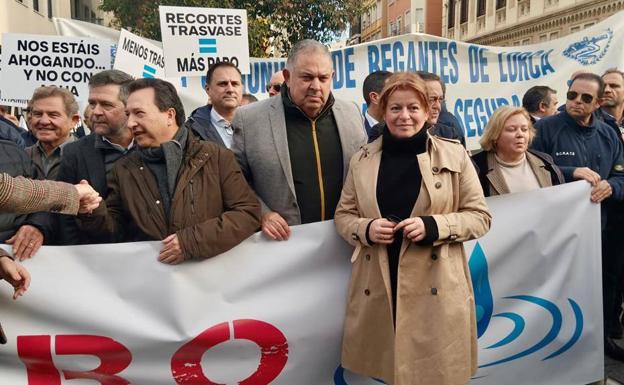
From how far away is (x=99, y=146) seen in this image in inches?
114

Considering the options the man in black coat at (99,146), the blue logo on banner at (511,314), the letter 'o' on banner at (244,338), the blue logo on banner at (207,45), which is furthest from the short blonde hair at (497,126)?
the blue logo on banner at (207,45)

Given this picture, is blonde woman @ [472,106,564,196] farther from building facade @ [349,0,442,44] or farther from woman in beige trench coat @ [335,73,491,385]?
building facade @ [349,0,442,44]

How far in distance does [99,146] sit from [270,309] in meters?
1.14

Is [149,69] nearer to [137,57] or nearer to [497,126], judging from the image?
[137,57]

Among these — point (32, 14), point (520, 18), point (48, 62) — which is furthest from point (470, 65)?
point (520, 18)

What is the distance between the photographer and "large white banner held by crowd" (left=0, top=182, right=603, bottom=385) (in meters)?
2.60

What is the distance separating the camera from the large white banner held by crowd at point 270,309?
8.54 feet

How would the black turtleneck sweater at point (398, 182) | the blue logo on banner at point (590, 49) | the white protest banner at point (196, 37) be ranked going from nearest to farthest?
the black turtleneck sweater at point (398, 182) < the white protest banner at point (196, 37) < the blue logo on banner at point (590, 49)

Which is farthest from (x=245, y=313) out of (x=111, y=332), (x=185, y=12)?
(x=185, y=12)

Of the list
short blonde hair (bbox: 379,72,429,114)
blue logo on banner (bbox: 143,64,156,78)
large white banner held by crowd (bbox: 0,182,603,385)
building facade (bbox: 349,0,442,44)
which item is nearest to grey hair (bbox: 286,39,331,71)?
short blonde hair (bbox: 379,72,429,114)

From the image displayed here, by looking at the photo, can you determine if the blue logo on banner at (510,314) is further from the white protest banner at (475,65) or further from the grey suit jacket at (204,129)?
the white protest banner at (475,65)

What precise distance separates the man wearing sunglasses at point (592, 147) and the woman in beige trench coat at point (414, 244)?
4.97 feet

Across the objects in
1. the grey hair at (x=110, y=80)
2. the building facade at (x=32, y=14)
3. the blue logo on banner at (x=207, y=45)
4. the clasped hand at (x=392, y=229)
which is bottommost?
the clasped hand at (x=392, y=229)

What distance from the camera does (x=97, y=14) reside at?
32781 millimetres
